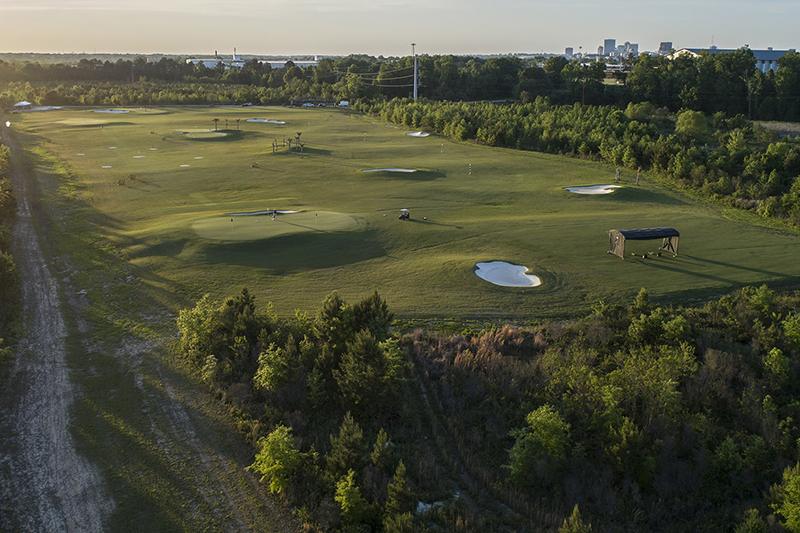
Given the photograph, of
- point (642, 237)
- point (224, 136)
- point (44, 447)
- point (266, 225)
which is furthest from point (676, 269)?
point (224, 136)

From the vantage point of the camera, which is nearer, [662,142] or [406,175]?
[406,175]

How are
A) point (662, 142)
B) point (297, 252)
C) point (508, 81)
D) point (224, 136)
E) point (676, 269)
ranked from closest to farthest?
1. point (676, 269)
2. point (297, 252)
3. point (662, 142)
4. point (224, 136)
5. point (508, 81)

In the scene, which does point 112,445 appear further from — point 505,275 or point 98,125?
point 98,125

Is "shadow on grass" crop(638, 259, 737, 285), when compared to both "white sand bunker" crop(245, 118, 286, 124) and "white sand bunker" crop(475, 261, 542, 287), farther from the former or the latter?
"white sand bunker" crop(245, 118, 286, 124)

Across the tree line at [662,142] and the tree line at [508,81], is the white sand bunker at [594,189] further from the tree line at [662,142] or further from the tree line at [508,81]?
the tree line at [508,81]

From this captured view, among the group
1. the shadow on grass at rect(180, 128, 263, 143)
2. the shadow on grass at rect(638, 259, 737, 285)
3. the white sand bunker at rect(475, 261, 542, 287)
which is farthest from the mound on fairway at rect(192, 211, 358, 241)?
the shadow on grass at rect(180, 128, 263, 143)

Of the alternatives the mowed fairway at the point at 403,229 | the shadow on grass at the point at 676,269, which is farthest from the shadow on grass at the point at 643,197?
the shadow on grass at the point at 676,269

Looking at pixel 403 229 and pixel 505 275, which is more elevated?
pixel 403 229
